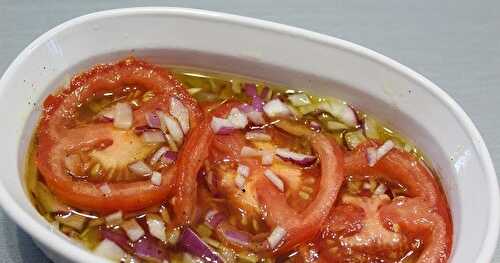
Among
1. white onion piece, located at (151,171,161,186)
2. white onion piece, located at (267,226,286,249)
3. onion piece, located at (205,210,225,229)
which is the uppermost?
white onion piece, located at (151,171,161,186)

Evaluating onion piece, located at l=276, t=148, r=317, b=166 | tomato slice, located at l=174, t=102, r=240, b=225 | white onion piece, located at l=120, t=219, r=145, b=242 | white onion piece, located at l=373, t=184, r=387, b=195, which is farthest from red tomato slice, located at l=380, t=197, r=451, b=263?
white onion piece, located at l=120, t=219, r=145, b=242

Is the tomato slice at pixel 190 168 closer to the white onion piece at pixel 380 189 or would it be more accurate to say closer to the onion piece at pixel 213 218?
the onion piece at pixel 213 218

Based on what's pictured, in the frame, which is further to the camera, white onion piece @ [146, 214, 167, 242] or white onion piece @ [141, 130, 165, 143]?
white onion piece @ [141, 130, 165, 143]

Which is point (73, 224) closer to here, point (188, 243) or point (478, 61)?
point (188, 243)

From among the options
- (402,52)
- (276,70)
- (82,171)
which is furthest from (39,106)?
(402,52)

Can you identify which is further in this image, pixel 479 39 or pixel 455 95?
pixel 479 39

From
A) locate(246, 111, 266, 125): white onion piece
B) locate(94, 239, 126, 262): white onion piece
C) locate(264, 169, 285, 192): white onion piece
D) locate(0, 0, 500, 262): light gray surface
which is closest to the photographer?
locate(94, 239, 126, 262): white onion piece

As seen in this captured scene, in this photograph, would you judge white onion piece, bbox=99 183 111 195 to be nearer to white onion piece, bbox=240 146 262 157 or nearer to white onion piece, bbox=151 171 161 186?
white onion piece, bbox=151 171 161 186
